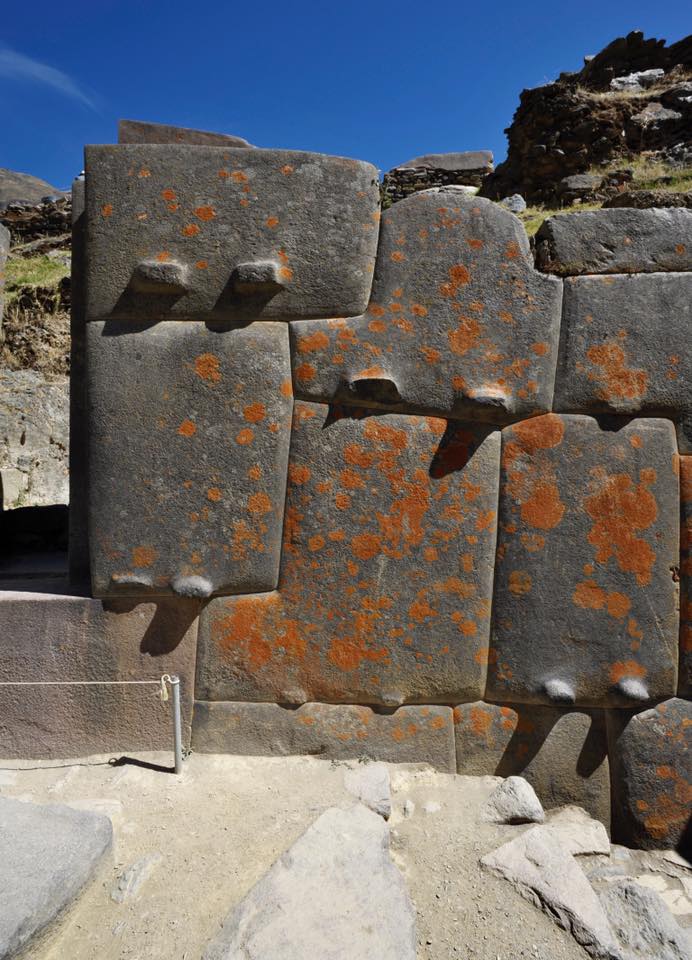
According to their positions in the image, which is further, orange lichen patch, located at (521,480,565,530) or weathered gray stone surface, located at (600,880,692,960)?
orange lichen patch, located at (521,480,565,530)

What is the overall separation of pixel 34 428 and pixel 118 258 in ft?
16.0

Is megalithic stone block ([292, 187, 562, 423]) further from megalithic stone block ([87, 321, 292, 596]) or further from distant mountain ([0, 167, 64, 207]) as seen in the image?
distant mountain ([0, 167, 64, 207])

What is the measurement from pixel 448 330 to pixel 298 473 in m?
0.66

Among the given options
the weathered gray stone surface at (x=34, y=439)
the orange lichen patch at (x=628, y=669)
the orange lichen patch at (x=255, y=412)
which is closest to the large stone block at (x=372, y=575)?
the orange lichen patch at (x=255, y=412)

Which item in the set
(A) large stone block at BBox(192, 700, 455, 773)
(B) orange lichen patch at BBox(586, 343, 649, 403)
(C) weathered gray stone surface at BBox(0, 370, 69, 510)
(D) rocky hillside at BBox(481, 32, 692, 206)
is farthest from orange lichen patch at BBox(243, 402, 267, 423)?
(D) rocky hillside at BBox(481, 32, 692, 206)

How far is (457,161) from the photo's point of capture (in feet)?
34.2

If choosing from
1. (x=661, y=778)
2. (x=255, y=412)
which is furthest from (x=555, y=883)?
(x=255, y=412)

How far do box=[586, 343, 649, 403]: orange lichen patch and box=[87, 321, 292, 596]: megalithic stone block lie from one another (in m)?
0.99

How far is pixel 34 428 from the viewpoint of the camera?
6027mm

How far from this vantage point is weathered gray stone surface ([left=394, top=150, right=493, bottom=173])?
10.2m

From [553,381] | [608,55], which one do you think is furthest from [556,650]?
[608,55]

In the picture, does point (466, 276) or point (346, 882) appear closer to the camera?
point (346, 882)

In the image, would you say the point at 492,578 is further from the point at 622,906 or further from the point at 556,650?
the point at 622,906

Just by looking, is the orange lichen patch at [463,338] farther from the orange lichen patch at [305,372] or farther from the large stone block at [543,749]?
the large stone block at [543,749]
